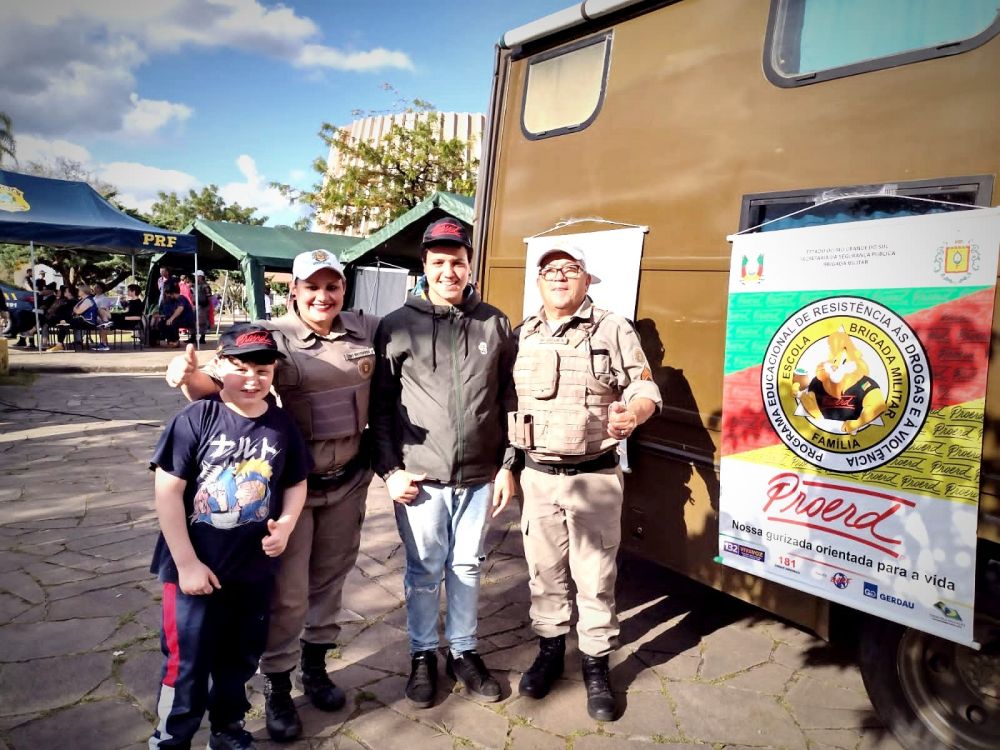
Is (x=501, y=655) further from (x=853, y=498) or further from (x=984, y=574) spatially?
(x=984, y=574)

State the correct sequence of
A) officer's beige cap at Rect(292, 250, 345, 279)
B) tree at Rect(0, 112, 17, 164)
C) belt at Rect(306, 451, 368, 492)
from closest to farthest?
officer's beige cap at Rect(292, 250, 345, 279), belt at Rect(306, 451, 368, 492), tree at Rect(0, 112, 17, 164)

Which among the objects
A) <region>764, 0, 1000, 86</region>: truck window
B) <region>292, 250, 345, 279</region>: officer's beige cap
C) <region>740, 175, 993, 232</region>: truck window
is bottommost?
<region>292, 250, 345, 279</region>: officer's beige cap

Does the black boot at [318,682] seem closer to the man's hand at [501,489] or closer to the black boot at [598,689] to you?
the man's hand at [501,489]

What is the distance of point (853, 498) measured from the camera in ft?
7.94

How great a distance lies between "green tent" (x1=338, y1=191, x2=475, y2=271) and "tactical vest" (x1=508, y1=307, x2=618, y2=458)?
567 centimetres

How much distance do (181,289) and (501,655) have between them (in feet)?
60.1

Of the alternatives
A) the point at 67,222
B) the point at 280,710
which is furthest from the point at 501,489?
the point at 67,222

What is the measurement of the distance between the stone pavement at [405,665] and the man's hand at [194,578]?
35.0 inches

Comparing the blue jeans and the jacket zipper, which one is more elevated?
the jacket zipper

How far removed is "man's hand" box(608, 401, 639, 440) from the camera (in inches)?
100

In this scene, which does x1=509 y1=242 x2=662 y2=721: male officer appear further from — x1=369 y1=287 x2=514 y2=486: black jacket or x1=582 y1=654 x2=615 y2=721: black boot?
x1=369 y1=287 x2=514 y2=486: black jacket

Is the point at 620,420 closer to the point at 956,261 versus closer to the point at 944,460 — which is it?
the point at 944,460

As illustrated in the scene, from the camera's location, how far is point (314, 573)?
2.75m

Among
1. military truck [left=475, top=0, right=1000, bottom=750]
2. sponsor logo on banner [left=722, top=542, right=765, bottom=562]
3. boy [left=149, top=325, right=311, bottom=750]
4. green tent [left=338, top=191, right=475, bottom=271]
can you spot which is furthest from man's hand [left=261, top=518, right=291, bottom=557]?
green tent [left=338, top=191, right=475, bottom=271]
